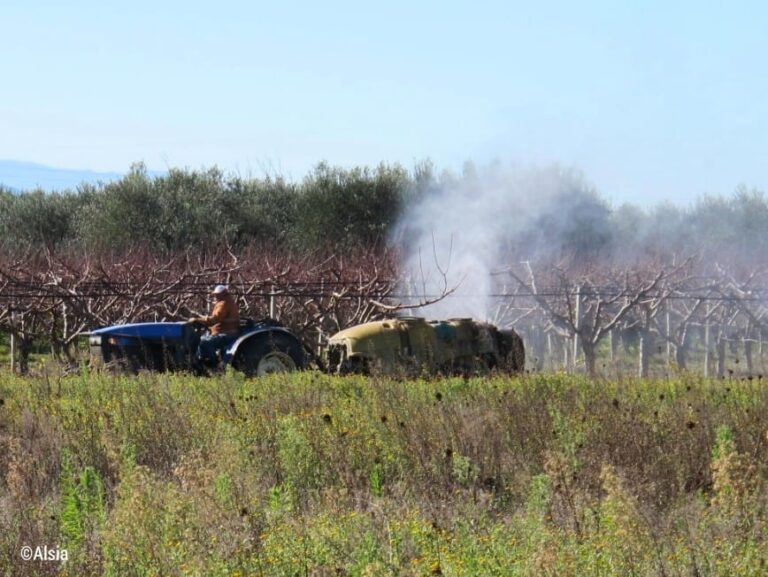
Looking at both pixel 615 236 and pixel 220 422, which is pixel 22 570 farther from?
pixel 615 236

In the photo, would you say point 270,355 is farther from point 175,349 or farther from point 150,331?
point 150,331

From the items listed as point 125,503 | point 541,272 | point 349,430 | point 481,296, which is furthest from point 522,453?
point 541,272

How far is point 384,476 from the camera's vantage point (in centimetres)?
984

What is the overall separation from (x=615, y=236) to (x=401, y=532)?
83.1 ft

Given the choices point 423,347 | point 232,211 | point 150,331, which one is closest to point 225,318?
point 150,331

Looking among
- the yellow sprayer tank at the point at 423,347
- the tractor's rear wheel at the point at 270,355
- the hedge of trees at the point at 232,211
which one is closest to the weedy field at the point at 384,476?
the tractor's rear wheel at the point at 270,355

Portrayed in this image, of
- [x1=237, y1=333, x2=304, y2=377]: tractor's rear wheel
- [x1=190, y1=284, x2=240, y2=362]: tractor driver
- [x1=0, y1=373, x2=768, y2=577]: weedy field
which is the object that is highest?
[x1=190, y1=284, x2=240, y2=362]: tractor driver

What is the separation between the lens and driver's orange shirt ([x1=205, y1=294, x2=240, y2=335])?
16453 mm

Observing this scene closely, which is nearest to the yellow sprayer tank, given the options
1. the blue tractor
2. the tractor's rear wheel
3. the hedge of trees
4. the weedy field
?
the tractor's rear wheel

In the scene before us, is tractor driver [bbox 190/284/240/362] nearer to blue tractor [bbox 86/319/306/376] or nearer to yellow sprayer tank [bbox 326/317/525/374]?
blue tractor [bbox 86/319/306/376]

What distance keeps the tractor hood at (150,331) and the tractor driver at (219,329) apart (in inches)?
10.4

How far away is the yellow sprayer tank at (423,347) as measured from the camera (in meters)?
17.0

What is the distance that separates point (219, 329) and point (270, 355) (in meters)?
0.76

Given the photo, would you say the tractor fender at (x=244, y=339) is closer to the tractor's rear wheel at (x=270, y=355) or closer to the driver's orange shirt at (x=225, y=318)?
the tractor's rear wheel at (x=270, y=355)
